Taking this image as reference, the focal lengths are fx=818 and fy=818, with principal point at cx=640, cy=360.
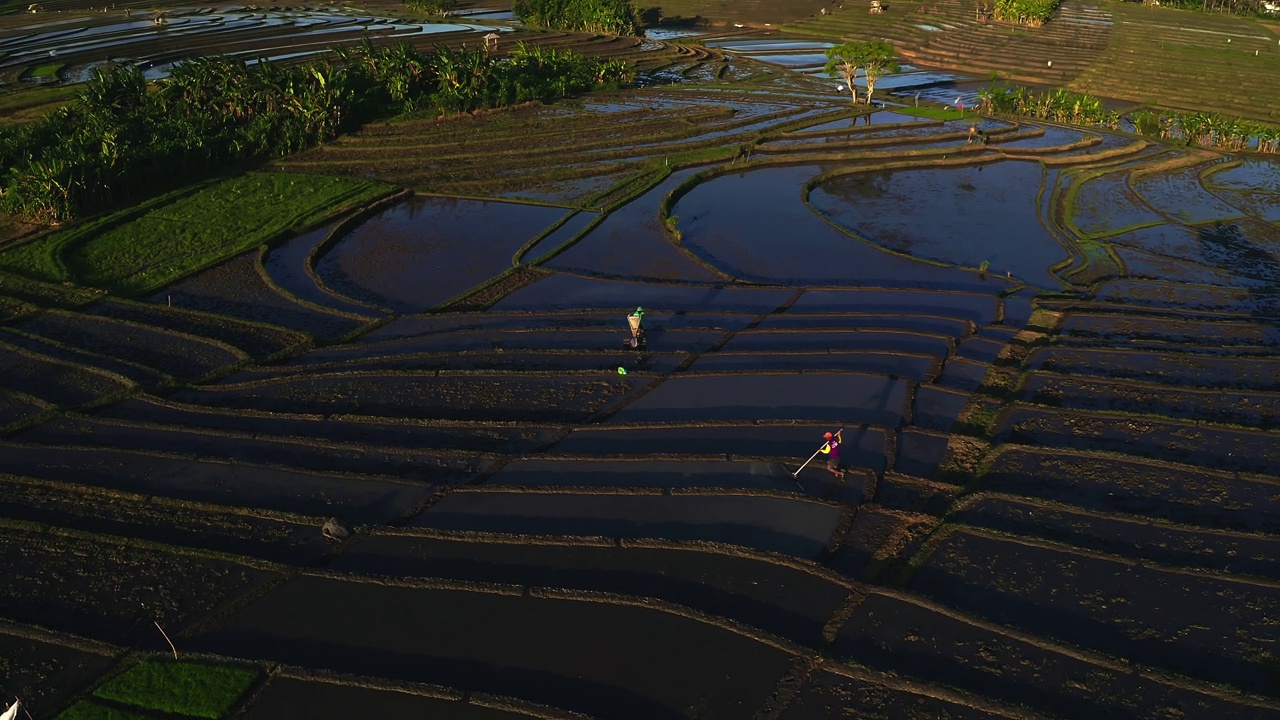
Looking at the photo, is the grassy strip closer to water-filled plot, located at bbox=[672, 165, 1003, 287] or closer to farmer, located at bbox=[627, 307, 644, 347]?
water-filled plot, located at bbox=[672, 165, 1003, 287]

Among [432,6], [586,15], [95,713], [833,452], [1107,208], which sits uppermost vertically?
[432,6]

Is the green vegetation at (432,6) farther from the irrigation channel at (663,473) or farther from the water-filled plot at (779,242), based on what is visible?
the irrigation channel at (663,473)

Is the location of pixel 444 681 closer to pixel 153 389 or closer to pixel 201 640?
pixel 201 640

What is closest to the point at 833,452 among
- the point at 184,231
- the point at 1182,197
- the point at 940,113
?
the point at 184,231

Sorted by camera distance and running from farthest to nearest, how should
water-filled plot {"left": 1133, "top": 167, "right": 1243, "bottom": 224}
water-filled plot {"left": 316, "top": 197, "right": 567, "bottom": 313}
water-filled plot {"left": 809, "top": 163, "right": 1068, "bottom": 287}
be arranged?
water-filled plot {"left": 1133, "top": 167, "right": 1243, "bottom": 224} < water-filled plot {"left": 809, "top": 163, "right": 1068, "bottom": 287} < water-filled plot {"left": 316, "top": 197, "right": 567, "bottom": 313}

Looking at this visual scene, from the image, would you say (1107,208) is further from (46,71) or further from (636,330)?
(46,71)

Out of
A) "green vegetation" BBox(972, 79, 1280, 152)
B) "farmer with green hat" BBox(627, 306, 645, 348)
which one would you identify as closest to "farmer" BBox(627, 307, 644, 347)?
"farmer with green hat" BBox(627, 306, 645, 348)
